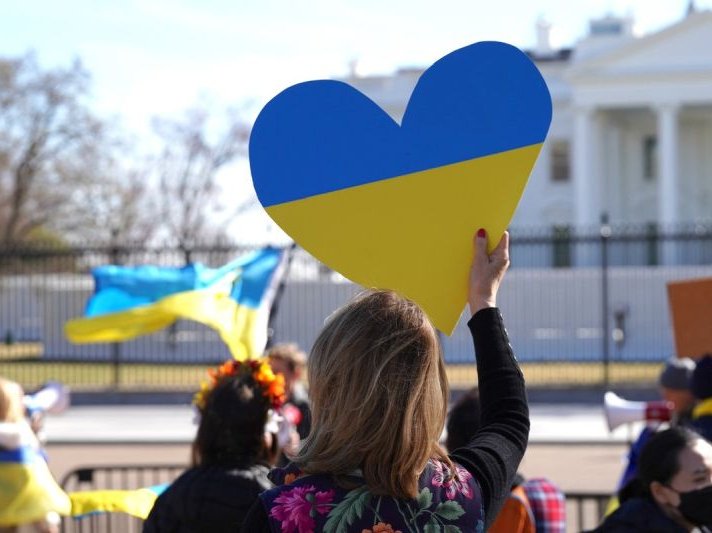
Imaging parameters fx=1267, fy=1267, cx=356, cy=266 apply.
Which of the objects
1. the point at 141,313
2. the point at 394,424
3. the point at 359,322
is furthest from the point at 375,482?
the point at 141,313

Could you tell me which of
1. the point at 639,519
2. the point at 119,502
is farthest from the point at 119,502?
the point at 639,519

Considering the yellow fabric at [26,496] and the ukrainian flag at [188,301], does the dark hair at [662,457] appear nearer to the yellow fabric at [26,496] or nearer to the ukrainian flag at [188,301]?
the ukrainian flag at [188,301]

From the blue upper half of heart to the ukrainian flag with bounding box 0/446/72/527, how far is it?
353 cm

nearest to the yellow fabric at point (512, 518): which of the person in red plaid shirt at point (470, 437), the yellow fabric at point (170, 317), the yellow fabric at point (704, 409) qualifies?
the person in red plaid shirt at point (470, 437)

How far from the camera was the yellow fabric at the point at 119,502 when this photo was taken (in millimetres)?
5148

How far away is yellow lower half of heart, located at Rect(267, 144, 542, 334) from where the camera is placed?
269cm

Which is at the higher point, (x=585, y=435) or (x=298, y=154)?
(x=298, y=154)

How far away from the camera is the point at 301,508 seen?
92.4 inches

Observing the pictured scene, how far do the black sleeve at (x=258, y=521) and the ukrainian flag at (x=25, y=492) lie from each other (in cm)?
365

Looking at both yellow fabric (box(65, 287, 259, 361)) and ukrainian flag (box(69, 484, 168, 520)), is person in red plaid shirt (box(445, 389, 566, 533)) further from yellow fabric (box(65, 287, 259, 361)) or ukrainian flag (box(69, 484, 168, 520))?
yellow fabric (box(65, 287, 259, 361))

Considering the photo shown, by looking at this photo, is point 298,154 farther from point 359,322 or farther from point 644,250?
point 644,250

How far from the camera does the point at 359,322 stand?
2387 millimetres

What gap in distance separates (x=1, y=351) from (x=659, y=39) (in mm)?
33159

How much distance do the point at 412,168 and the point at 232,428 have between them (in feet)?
5.32
